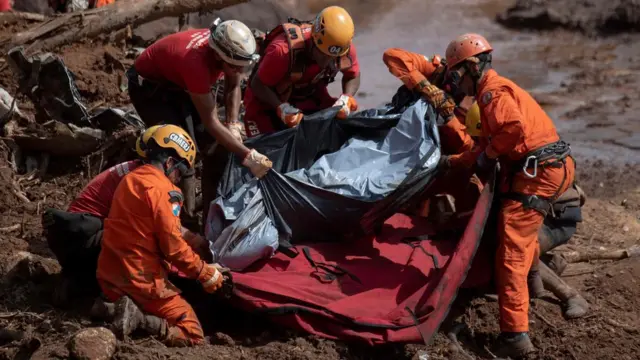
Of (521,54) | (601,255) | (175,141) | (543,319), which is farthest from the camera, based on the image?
(521,54)

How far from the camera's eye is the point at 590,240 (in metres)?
7.22

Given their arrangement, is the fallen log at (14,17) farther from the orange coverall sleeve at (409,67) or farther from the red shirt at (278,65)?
the orange coverall sleeve at (409,67)

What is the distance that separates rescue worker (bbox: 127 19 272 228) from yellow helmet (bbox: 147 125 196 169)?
2.27 feet

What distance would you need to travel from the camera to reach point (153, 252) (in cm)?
485

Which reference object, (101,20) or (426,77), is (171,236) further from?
(101,20)

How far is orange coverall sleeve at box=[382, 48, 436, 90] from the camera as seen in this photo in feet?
20.0

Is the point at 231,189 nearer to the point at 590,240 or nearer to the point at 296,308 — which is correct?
the point at 296,308

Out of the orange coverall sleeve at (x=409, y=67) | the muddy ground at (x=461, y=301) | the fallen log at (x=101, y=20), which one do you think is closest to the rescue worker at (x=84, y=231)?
the muddy ground at (x=461, y=301)

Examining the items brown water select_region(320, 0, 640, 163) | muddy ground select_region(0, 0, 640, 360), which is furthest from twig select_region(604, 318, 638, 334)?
brown water select_region(320, 0, 640, 163)

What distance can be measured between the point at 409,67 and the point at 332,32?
0.66 m

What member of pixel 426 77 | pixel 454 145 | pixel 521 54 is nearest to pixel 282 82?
pixel 426 77

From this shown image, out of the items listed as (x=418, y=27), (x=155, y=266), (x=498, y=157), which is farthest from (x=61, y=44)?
(x=418, y=27)

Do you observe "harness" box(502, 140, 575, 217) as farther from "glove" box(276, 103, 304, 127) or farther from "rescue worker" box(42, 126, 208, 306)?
"rescue worker" box(42, 126, 208, 306)

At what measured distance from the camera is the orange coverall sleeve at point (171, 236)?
467cm
